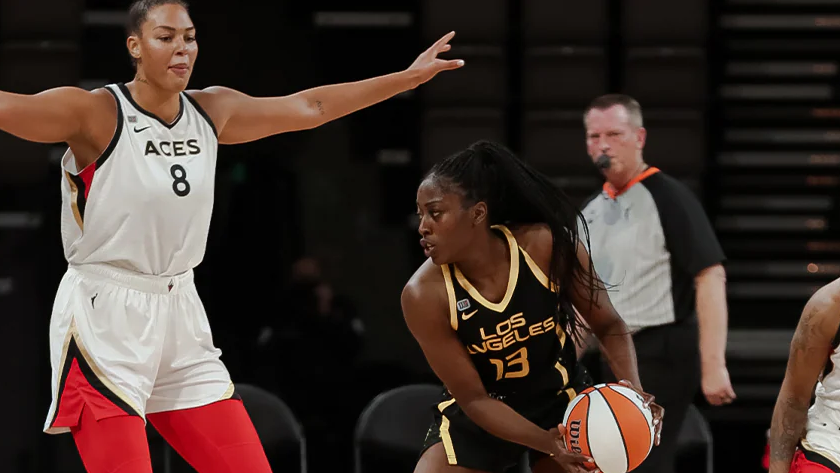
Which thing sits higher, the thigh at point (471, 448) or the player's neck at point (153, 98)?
the player's neck at point (153, 98)

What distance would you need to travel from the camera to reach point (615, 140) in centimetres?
471

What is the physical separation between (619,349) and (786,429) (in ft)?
1.76

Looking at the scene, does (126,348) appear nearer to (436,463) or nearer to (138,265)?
(138,265)

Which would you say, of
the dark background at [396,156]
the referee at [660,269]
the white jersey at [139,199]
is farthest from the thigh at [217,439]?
the dark background at [396,156]

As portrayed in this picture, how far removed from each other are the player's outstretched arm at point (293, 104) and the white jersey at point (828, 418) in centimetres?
148

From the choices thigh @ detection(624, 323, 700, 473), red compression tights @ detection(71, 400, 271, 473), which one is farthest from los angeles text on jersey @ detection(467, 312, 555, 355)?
thigh @ detection(624, 323, 700, 473)

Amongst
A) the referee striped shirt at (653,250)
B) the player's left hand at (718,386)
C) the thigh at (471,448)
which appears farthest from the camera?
the referee striped shirt at (653,250)

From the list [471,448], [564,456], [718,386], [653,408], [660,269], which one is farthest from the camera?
[660,269]

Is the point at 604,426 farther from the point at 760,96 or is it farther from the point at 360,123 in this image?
the point at 760,96

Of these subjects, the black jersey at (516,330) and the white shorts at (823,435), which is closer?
the white shorts at (823,435)

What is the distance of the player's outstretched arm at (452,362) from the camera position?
3354 millimetres

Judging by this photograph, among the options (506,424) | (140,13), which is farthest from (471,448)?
(140,13)

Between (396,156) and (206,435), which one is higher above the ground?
(396,156)

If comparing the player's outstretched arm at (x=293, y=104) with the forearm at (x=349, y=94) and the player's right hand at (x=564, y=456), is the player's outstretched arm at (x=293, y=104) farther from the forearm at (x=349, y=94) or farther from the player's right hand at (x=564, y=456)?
the player's right hand at (x=564, y=456)
